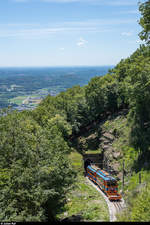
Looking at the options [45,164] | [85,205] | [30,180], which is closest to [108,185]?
[85,205]

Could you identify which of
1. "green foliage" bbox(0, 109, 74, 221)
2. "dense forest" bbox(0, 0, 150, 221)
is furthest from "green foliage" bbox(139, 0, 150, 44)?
"green foliage" bbox(0, 109, 74, 221)

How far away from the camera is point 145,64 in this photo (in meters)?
34.8

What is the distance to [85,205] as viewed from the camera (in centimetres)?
2833

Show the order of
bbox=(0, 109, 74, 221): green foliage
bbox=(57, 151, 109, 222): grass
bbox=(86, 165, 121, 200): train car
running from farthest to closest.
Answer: bbox=(86, 165, 121, 200): train car, bbox=(57, 151, 109, 222): grass, bbox=(0, 109, 74, 221): green foliage

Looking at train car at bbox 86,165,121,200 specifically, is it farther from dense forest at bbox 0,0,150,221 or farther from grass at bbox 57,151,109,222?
dense forest at bbox 0,0,150,221

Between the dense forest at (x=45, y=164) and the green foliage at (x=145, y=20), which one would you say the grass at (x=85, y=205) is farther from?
the green foliage at (x=145, y=20)

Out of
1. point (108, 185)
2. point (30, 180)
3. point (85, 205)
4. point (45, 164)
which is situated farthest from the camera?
point (108, 185)

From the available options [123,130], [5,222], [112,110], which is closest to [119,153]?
[123,130]

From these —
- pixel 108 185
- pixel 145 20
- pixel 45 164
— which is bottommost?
pixel 108 185

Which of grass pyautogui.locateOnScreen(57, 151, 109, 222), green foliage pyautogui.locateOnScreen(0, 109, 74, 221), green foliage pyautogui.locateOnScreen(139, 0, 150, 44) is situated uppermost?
green foliage pyautogui.locateOnScreen(139, 0, 150, 44)

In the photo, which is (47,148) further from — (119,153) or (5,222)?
(119,153)

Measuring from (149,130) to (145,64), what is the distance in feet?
33.6

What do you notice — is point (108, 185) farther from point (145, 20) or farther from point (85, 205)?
point (145, 20)

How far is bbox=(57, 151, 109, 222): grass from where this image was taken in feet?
75.7
